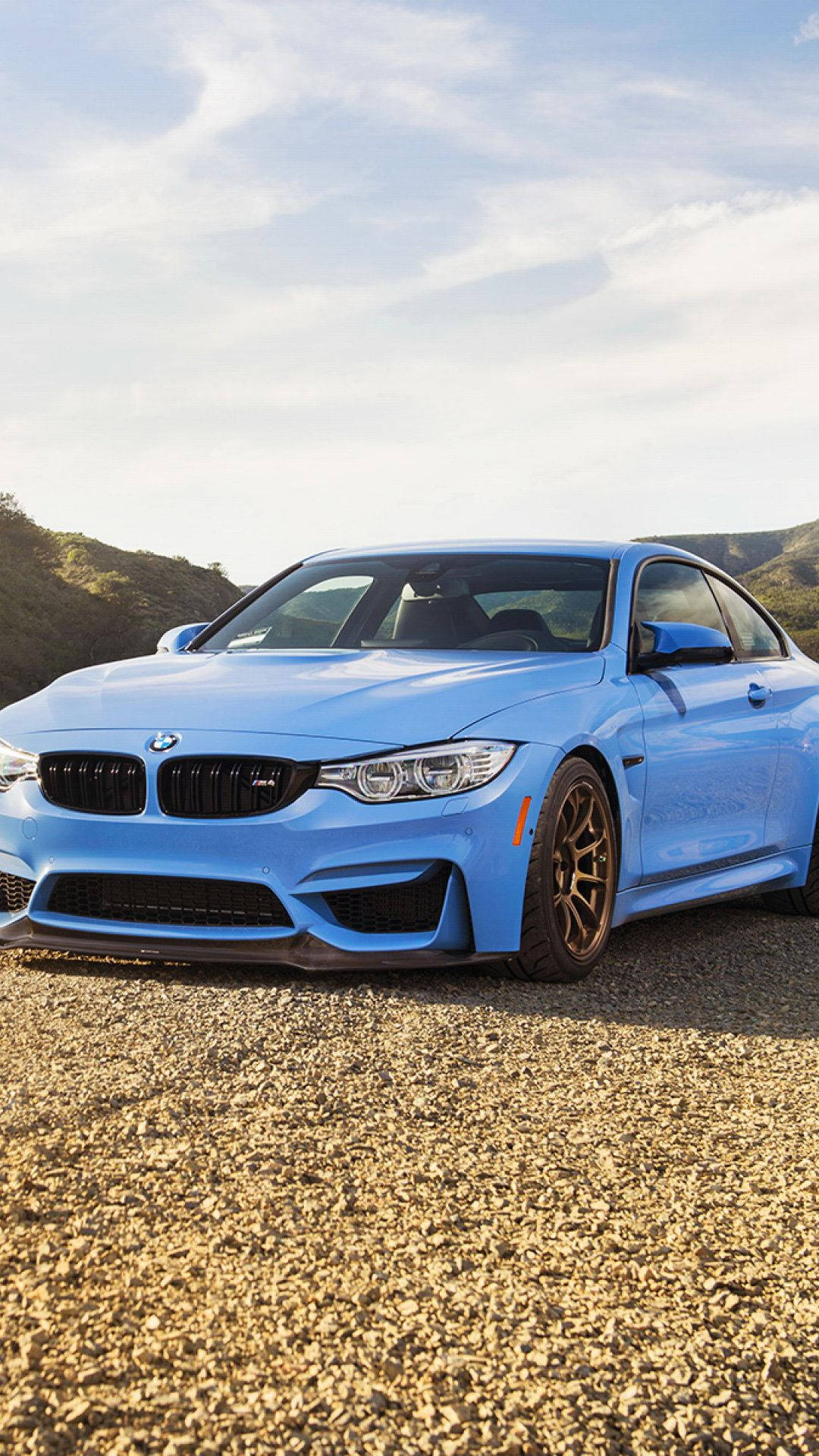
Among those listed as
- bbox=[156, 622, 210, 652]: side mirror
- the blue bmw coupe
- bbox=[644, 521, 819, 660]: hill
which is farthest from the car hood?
bbox=[644, 521, 819, 660]: hill

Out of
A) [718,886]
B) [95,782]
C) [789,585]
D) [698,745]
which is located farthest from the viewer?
[789,585]

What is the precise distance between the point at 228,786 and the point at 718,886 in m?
2.37

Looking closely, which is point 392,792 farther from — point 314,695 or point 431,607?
point 431,607

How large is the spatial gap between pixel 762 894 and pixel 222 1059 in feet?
13.6

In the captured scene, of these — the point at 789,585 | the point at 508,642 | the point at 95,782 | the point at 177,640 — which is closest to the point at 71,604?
the point at 177,640

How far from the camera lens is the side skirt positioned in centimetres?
561

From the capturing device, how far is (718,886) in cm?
625

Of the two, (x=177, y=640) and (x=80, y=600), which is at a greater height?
(x=177, y=640)

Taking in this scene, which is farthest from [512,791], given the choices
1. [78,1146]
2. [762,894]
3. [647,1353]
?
[762,894]

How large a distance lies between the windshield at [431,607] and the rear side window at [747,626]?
99 centimetres

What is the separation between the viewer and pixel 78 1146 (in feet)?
10.4

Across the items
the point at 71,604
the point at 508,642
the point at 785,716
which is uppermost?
the point at 508,642

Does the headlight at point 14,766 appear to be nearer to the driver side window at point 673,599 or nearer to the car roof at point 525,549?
the car roof at point 525,549

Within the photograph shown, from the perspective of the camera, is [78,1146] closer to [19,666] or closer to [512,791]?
[512,791]
